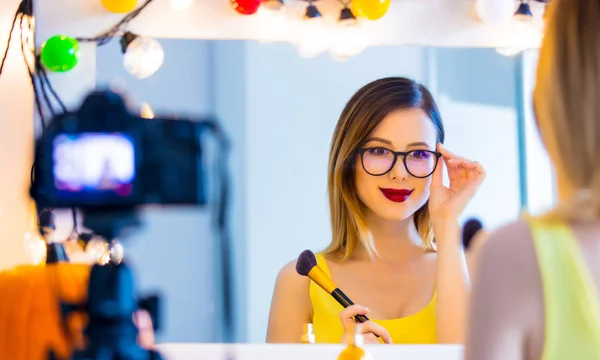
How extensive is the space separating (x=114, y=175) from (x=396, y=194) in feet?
1.66

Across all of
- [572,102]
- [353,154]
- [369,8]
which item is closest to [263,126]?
[353,154]

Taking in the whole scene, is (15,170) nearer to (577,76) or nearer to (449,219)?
(449,219)

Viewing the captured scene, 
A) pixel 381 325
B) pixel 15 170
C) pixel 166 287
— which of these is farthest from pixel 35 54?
pixel 381 325

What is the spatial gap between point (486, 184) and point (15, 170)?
0.72 m

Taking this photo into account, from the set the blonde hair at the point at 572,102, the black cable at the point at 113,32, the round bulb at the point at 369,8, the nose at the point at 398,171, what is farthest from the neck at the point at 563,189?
the black cable at the point at 113,32

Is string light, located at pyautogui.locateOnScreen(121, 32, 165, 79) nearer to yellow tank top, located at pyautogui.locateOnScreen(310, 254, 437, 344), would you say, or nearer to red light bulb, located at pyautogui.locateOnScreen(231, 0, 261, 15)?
red light bulb, located at pyautogui.locateOnScreen(231, 0, 261, 15)

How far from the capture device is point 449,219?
3.65 ft

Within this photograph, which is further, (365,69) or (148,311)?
(365,69)

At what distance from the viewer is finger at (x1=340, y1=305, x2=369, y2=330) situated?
3.54 feet

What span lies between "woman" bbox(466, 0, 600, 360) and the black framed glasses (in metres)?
0.56

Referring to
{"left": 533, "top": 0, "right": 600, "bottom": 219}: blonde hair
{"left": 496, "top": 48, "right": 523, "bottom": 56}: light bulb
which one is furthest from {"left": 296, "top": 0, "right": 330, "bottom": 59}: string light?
{"left": 533, "top": 0, "right": 600, "bottom": 219}: blonde hair

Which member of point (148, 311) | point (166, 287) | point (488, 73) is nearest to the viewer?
point (148, 311)

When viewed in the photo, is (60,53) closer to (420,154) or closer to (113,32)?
(113,32)

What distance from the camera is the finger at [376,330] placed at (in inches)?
42.2
